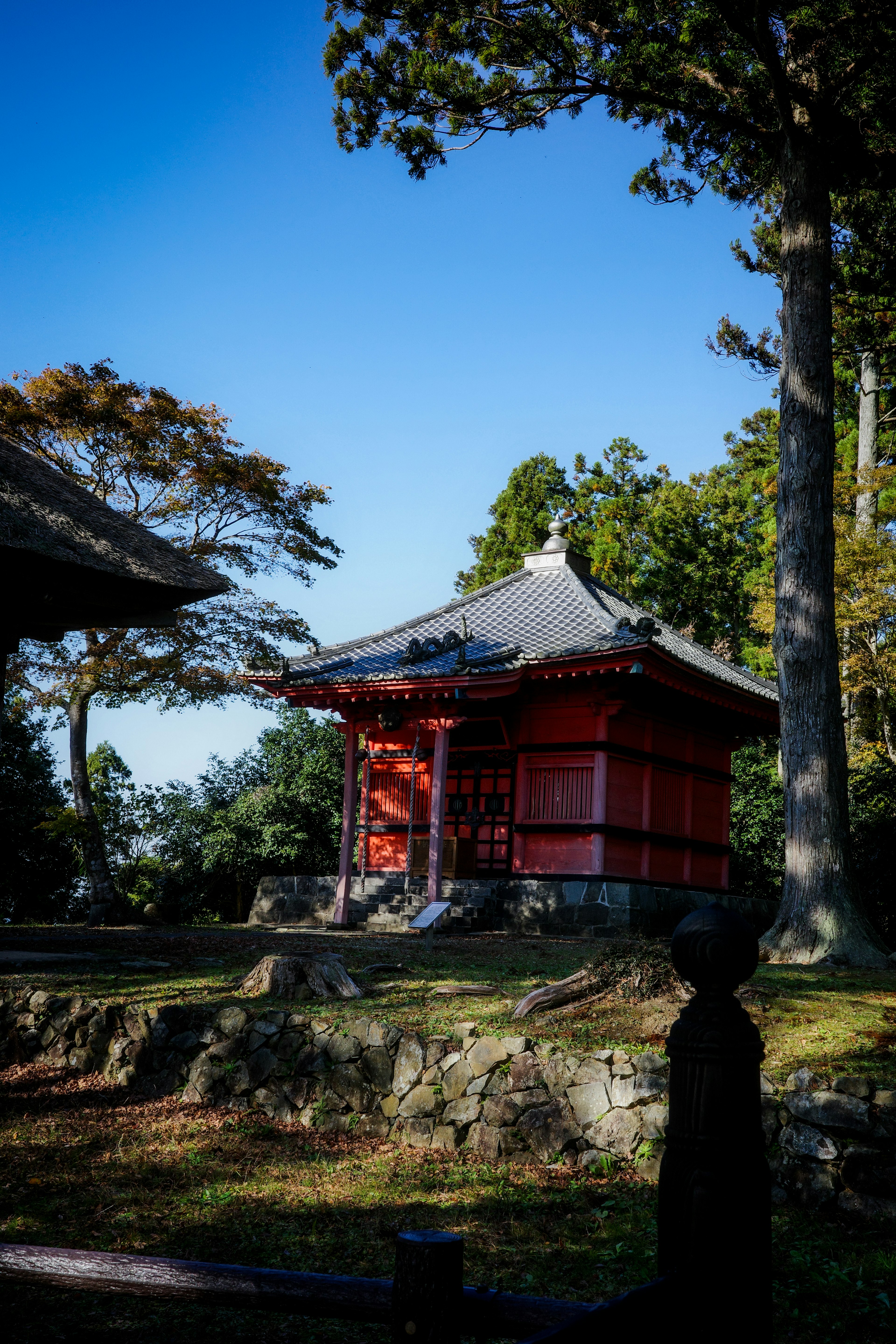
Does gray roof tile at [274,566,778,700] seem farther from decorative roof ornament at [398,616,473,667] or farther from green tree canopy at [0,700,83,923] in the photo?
green tree canopy at [0,700,83,923]

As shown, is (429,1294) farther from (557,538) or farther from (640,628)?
(557,538)

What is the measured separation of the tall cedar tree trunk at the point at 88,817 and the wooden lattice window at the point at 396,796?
4714mm

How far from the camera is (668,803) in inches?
653

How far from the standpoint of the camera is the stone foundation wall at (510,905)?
14016 mm

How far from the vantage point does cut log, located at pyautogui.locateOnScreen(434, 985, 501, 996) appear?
7707 millimetres

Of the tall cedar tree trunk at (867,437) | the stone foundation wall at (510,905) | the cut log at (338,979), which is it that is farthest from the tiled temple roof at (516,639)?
the cut log at (338,979)

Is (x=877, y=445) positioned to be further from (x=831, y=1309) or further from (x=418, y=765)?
(x=831, y=1309)

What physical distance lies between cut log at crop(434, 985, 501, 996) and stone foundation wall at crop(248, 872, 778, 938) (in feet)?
19.3

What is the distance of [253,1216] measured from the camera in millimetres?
→ 5047

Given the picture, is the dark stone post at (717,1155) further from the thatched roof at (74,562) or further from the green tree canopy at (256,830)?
the green tree canopy at (256,830)

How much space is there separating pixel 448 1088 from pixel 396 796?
430 inches

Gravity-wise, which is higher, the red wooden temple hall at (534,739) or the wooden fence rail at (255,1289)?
the red wooden temple hall at (534,739)

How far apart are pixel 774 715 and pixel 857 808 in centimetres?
292

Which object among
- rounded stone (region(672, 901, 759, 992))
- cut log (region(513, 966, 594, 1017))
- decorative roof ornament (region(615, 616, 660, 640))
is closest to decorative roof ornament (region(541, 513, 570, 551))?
decorative roof ornament (region(615, 616, 660, 640))
